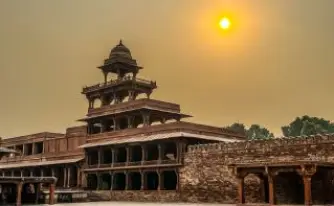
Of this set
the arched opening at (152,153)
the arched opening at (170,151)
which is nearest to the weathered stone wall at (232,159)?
the arched opening at (170,151)

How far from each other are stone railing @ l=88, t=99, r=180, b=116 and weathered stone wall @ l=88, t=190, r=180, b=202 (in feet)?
27.2

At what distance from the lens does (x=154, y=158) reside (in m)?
43.8

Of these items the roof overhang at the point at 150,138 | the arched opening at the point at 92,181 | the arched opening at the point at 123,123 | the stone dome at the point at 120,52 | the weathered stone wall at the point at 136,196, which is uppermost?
the stone dome at the point at 120,52

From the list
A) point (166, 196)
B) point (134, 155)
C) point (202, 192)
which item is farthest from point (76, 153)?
point (202, 192)

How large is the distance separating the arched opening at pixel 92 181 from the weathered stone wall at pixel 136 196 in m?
3.41

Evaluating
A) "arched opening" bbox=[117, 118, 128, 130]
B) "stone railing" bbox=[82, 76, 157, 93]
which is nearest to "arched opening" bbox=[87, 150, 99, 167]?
"arched opening" bbox=[117, 118, 128, 130]

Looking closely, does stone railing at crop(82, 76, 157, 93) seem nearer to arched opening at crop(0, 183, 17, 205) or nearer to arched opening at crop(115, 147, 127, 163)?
arched opening at crop(115, 147, 127, 163)

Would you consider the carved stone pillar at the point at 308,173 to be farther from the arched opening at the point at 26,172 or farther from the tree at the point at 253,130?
the tree at the point at 253,130

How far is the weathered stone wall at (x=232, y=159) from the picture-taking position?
2819 centimetres

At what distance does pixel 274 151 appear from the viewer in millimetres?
30312

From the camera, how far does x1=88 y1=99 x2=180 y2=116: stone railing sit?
143 ft

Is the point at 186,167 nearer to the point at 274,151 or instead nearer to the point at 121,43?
the point at 274,151

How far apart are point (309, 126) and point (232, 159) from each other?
48878mm

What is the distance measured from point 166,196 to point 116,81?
53.4 feet
